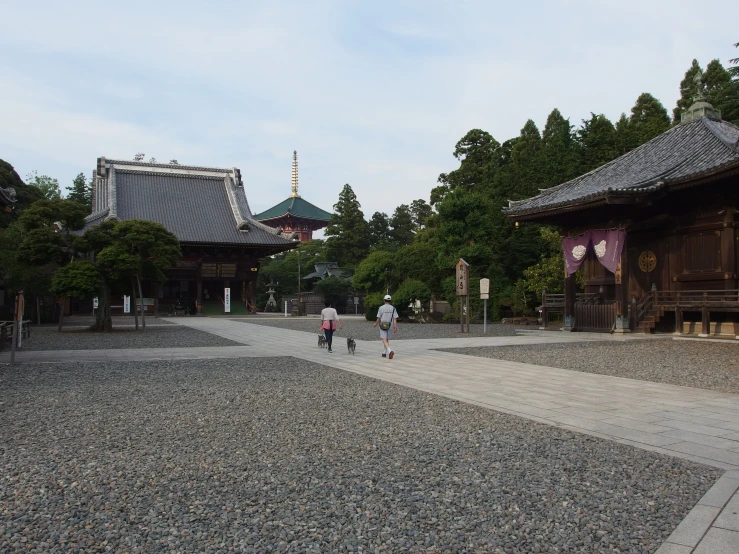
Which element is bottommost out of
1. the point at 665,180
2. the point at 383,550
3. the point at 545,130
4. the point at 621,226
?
the point at 383,550

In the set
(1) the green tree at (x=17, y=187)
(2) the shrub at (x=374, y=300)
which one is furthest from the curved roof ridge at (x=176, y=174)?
(2) the shrub at (x=374, y=300)

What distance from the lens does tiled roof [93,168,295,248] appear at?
35750 mm

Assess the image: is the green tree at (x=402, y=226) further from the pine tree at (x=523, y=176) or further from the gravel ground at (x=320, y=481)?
the gravel ground at (x=320, y=481)

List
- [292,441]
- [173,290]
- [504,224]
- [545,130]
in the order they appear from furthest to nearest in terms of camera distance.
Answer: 1. [545,130]
2. [173,290]
3. [504,224]
4. [292,441]

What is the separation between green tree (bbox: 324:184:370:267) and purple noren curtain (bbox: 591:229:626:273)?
98.4 ft

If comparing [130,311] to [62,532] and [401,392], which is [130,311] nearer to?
[401,392]

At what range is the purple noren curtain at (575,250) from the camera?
1914cm

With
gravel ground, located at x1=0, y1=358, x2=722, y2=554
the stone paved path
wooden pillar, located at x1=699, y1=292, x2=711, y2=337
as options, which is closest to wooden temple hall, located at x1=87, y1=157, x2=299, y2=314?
the stone paved path

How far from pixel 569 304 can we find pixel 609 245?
110 inches

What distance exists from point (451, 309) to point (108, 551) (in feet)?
79.1

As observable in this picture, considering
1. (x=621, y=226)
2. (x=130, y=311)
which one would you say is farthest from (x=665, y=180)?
(x=130, y=311)

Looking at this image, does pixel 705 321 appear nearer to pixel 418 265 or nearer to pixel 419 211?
pixel 418 265

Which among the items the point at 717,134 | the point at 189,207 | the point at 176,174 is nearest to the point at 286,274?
the point at 189,207

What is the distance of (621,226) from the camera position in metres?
17.8
